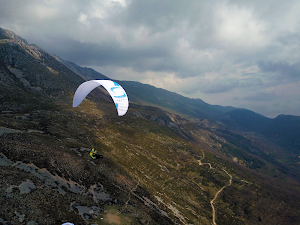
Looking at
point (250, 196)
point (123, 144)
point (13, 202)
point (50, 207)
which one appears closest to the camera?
point (13, 202)

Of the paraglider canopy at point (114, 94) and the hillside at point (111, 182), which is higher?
the paraglider canopy at point (114, 94)

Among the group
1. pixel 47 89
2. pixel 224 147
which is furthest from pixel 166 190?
pixel 224 147

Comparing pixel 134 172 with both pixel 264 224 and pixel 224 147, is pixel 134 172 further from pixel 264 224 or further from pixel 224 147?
pixel 224 147

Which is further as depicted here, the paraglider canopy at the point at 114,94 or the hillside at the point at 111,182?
the paraglider canopy at the point at 114,94

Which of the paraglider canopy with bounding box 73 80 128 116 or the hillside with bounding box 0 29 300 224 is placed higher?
the paraglider canopy with bounding box 73 80 128 116

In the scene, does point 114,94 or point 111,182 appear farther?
point 111,182

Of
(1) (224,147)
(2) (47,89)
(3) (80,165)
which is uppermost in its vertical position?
(2) (47,89)

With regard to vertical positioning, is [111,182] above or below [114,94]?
below

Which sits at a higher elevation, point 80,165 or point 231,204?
point 80,165

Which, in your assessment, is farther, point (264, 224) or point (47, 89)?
point (47, 89)

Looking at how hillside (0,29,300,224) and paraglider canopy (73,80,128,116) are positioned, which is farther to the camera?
paraglider canopy (73,80,128,116)

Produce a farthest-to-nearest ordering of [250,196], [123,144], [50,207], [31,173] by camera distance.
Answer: [123,144] < [250,196] < [31,173] < [50,207]
